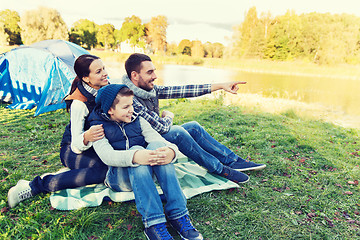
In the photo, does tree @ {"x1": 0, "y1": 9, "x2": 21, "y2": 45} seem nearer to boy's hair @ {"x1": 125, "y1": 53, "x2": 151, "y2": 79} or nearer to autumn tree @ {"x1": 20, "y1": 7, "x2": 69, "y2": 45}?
autumn tree @ {"x1": 20, "y1": 7, "x2": 69, "y2": 45}

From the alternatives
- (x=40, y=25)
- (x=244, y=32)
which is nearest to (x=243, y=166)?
(x=40, y=25)

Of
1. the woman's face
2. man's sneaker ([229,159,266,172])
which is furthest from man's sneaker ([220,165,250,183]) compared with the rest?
the woman's face

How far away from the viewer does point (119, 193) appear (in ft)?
8.39

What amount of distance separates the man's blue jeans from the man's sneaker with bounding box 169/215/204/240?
Result: 84 centimetres

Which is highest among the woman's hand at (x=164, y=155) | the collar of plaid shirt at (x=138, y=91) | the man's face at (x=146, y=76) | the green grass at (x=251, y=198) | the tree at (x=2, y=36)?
the tree at (x=2, y=36)

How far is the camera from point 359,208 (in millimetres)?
2678

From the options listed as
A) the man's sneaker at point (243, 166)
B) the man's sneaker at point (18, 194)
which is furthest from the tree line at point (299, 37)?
the man's sneaker at point (18, 194)

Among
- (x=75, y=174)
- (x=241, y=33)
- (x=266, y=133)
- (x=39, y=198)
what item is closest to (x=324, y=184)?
(x=266, y=133)

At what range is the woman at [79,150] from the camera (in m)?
2.51

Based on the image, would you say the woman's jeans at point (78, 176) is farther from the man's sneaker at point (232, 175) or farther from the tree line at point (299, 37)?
the tree line at point (299, 37)

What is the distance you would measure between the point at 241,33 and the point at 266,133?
5197 centimetres

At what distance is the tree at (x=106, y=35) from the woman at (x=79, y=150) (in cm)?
6585

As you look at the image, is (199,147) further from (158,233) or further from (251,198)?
(158,233)

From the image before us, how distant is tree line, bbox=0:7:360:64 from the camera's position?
3594 centimetres
